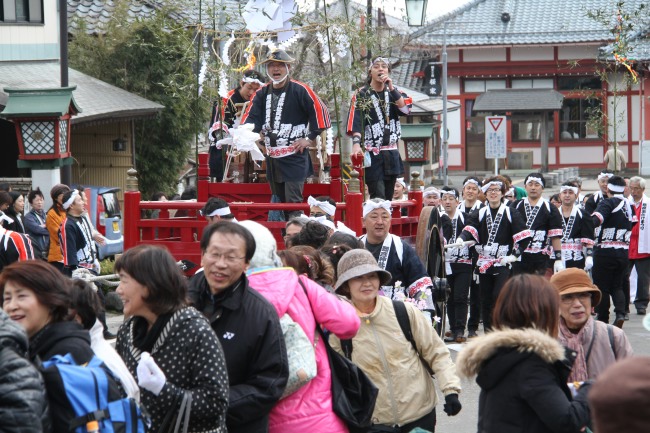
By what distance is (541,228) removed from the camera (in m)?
12.9

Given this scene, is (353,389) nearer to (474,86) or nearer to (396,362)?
(396,362)

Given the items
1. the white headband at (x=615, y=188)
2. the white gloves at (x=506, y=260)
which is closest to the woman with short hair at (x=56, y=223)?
the white gloves at (x=506, y=260)

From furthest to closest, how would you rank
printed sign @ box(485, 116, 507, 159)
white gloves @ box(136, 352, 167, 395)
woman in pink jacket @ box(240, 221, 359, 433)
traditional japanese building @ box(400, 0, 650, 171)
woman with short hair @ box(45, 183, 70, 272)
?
traditional japanese building @ box(400, 0, 650, 171), printed sign @ box(485, 116, 507, 159), woman with short hair @ box(45, 183, 70, 272), woman in pink jacket @ box(240, 221, 359, 433), white gloves @ box(136, 352, 167, 395)

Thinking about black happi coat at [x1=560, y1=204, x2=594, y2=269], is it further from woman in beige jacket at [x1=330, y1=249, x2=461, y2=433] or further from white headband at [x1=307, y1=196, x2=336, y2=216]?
woman in beige jacket at [x1=330, y1=249, x2=461, y2=433]

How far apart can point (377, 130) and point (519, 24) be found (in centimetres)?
3337

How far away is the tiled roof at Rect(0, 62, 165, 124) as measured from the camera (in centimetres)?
1991

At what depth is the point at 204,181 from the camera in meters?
11.3

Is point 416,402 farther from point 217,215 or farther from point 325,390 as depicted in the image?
point 217,215

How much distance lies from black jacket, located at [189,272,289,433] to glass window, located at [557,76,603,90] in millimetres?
40069

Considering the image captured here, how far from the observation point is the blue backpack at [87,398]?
11.8 feet

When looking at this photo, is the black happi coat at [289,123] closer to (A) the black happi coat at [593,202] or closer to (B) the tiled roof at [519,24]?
(A) the black happi coat at [593,202]

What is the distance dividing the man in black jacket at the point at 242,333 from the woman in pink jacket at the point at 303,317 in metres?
0.19

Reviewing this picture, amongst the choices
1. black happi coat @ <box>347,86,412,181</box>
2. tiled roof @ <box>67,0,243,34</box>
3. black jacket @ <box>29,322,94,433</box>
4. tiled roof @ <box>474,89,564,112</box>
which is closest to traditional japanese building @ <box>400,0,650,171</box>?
tiled roof @ <box>474,89,564,112</box>

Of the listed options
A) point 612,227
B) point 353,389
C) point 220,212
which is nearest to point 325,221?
point 220,212
